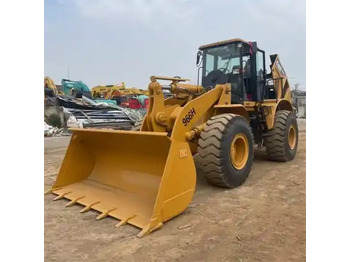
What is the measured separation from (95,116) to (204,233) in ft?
38.5

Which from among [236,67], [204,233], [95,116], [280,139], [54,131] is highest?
[236,67]

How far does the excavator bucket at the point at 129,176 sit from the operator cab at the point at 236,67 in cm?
204

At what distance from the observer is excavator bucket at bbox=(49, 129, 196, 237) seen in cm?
288

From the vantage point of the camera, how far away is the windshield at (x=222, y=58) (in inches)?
196

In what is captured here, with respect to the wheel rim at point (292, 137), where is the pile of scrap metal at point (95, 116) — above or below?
above

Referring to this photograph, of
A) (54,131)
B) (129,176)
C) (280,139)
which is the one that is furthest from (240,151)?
(54,131)

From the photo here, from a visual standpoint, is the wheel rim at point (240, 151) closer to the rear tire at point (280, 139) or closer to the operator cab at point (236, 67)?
the operator cab at point (236, 67)

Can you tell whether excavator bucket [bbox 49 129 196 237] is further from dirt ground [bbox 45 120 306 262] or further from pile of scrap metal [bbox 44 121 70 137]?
pile of scrap metal [bbox 44 121 70 137]

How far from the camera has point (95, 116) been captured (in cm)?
1355

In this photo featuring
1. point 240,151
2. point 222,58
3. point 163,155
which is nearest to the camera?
point 163,155

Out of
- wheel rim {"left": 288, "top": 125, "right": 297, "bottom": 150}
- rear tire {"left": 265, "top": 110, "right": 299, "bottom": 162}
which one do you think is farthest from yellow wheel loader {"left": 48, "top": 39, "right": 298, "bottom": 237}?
wheel rim {"left": 288, "top": 125, "right": 297, "bottom": 150}

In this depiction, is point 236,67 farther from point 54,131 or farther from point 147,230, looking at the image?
point 54,131

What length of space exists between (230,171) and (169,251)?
5.36 feet

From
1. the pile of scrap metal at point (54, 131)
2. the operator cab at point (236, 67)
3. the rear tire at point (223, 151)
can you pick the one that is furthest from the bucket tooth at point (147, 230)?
the pile of scrap metal at point (54, 131)
